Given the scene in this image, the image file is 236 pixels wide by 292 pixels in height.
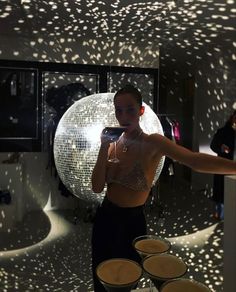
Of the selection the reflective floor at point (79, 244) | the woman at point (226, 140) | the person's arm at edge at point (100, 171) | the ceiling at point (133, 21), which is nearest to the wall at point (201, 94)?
the ceiling at point (133, 21)

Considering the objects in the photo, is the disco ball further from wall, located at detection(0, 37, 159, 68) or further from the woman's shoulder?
wall, located at detection(0, 37, 159, 68)

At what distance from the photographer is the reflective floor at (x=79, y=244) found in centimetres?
181

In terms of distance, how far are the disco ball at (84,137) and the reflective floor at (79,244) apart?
2.80 feet

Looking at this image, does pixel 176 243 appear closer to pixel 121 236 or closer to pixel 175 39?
pixel 121 236

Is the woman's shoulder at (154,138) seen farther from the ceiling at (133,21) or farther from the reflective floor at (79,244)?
the ceiling at (133,21)

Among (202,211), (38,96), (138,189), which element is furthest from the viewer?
(202,211)

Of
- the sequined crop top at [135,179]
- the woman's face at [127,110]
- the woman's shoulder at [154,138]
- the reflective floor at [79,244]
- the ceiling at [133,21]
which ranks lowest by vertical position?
the reflective floor at [79,244]

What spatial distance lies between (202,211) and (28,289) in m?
1.40

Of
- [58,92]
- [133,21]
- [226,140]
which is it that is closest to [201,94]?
[226,140]

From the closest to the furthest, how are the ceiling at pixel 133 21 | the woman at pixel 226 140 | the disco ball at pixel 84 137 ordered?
the disco ball at pixel 84 137
the woman at pixel 226 140
the ceiling at pixel 133 21

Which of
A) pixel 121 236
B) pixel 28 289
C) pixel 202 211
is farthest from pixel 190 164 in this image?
pixel 202 211

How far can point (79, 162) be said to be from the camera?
1159 millimetres

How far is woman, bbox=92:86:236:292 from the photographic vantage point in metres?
1.08

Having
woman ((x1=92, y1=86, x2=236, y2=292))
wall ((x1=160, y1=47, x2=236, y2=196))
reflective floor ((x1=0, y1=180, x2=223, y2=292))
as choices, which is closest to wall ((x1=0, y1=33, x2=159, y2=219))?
wall ((x1=160, y1=47, x2=236, y2=196))
